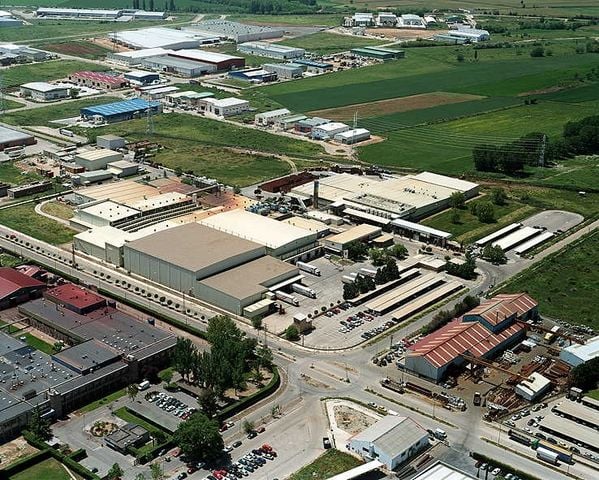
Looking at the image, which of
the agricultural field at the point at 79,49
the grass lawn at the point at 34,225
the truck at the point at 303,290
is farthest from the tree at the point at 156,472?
the agricultural field at the point at 79,49

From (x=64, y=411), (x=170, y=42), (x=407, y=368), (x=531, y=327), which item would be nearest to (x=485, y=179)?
(x=531, y=327)

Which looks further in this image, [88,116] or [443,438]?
[88,116]

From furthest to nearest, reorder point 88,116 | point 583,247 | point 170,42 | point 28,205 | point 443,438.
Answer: point 170,42 → point 88,116 → point 28,205 → point 583,247 → point 443,438

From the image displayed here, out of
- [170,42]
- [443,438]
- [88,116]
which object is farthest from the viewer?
[170,42]

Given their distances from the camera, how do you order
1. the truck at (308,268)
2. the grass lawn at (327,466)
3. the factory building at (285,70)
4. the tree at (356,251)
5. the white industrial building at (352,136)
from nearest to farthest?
the grass lawn at (327,466) → the truck at (308,268) → the tree at (356,251) → the white industrial building at (352,136) → the factory building at (285,70)

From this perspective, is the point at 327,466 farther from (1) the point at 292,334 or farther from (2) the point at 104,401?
(2) the point at 104,401

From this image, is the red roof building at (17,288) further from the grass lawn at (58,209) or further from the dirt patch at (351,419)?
the dirt patch at (351,419)

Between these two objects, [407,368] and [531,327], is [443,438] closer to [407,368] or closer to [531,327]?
[407,368]
